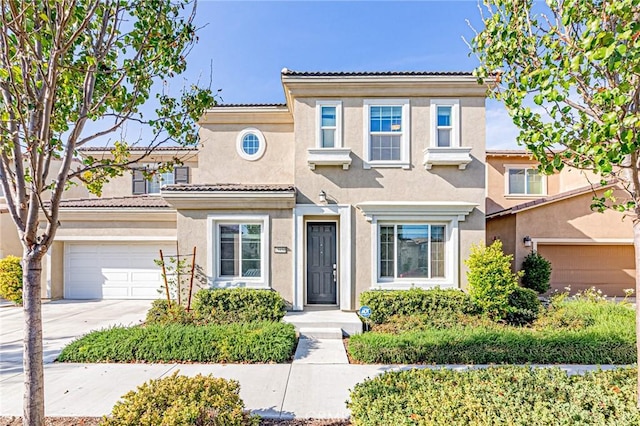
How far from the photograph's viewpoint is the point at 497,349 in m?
6.42

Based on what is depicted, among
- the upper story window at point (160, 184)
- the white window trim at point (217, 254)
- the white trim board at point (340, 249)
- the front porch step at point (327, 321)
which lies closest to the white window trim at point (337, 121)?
the white trim board at point (340, 249)

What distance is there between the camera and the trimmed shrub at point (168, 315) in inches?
320

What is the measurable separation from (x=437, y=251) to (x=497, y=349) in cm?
377

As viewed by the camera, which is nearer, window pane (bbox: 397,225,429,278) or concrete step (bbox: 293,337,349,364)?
concrete step (bbox: 293,337,349,364)

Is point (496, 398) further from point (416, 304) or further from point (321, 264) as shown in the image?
point (321, 264)

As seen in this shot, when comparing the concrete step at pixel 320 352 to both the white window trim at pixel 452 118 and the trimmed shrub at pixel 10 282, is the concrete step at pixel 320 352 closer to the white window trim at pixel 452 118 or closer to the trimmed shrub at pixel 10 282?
the white window trim at pixel 452 118

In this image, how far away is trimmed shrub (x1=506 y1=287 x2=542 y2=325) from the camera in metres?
8.63

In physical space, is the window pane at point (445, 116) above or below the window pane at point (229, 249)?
above

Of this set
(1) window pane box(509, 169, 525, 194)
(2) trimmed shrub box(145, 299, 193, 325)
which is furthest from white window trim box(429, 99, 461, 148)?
(1) window pane box(509, 169, 525, 194)

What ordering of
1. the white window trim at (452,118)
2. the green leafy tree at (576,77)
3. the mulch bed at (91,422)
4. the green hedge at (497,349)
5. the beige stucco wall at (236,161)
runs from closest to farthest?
1. the green leafy tree at (576,77)
2. the mulch bed at (91,422)
3. the green hedge at (497,349)
4. the white window trim at (452,118)
5. the beige stucco wall at (236,161)

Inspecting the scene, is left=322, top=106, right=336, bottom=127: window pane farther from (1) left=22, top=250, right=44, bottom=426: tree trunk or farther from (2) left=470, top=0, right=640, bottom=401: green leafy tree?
(1) left=22, top=250, right=44, bottom=426: tree trunk

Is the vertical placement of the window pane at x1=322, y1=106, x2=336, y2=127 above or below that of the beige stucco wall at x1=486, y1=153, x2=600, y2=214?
above

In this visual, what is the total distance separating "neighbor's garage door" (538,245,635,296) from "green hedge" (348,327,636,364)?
7194 millimetres

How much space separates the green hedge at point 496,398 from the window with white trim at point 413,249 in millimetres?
5166
